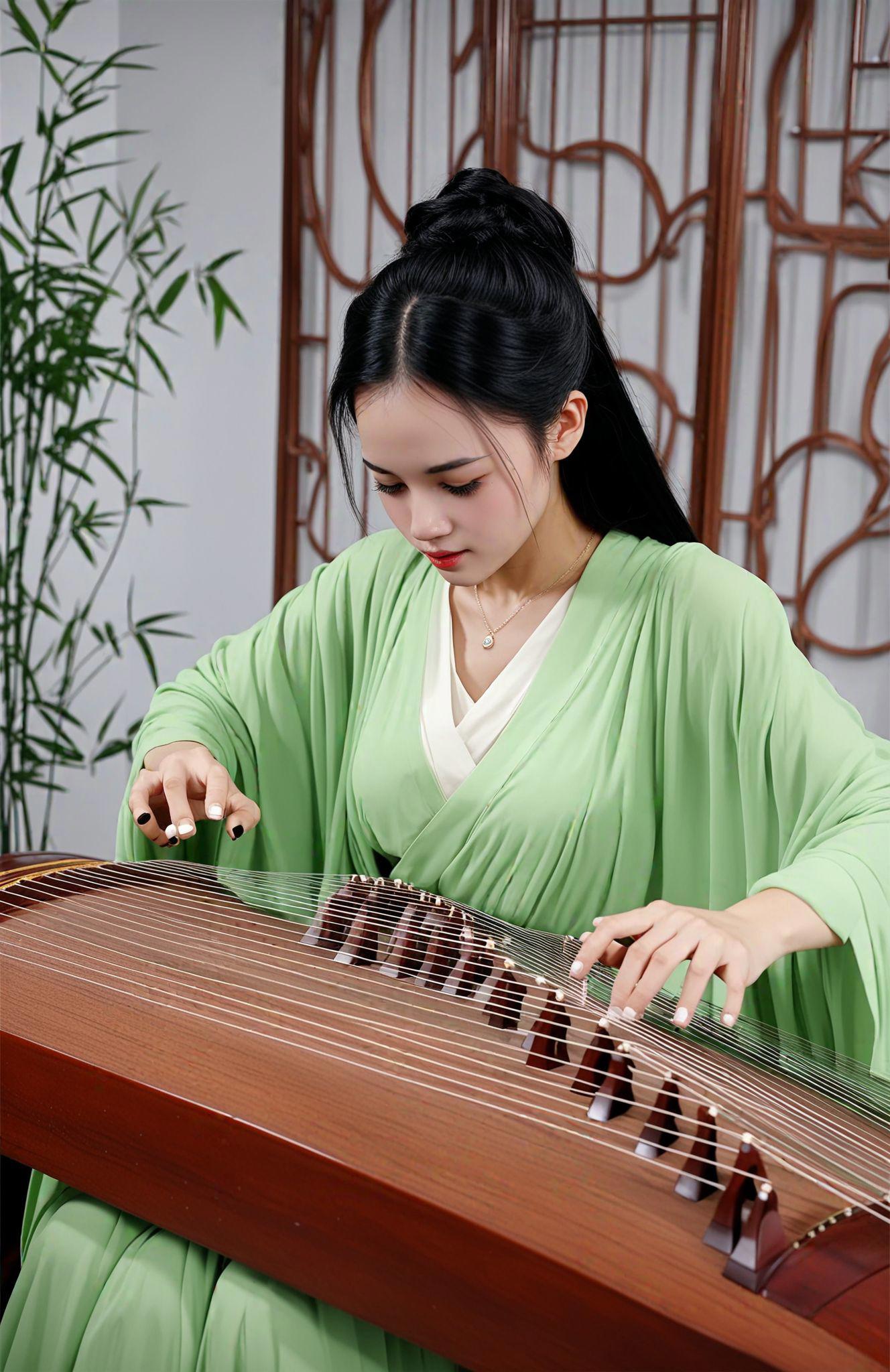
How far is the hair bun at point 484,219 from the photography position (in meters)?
Result: 1.29

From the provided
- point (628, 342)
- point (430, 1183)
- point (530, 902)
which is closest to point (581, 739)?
point (530, 902)

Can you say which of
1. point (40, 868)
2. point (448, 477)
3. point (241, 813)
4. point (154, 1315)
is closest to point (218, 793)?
point (241, 813)

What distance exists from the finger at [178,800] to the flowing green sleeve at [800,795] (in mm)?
572

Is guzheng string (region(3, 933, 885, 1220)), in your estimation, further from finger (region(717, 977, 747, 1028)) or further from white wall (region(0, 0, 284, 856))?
white wall (region(0, 0, 284, 856))

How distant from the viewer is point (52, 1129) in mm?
981

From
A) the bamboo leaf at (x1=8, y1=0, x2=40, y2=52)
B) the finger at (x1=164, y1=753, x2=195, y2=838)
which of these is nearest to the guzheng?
the finger at (x1=164, y1=753, x2=195, y2=838)

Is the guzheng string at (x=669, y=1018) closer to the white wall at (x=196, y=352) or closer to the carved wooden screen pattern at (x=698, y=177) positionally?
the carved wooden screen pattern at (x=698, y=177)

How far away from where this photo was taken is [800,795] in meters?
1.22

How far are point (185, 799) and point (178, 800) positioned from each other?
0.01 metres

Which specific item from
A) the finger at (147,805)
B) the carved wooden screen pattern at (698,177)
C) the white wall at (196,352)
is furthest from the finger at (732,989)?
the white wall at (196,352)

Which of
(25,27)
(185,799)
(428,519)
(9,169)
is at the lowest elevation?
(185,799)

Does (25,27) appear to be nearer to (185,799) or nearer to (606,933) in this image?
(185,799)

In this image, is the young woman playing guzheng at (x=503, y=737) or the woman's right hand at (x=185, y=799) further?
the woman's right hand at (x=185, y=799)

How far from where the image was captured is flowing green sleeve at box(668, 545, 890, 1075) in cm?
107
